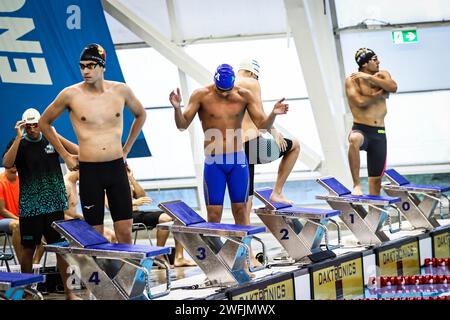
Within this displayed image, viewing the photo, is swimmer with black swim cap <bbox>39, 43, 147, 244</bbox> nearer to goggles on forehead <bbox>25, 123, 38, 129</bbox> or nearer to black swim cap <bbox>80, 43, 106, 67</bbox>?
black swim cap <bbox>80, 43, 106, 67</bbox>

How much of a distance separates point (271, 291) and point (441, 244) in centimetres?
386

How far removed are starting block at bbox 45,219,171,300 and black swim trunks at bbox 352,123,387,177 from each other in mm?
4020

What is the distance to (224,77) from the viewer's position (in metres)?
7.12

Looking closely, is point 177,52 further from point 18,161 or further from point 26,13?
point 18,161

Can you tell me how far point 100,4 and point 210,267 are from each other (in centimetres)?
615

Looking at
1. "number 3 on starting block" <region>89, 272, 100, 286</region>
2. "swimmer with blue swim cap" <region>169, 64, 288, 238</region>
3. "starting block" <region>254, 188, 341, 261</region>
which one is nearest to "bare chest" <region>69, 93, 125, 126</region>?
"swimmer with blue swim cap" <region>169, 64, 288, 238</region>

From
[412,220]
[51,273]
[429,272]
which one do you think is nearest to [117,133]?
[51,273]

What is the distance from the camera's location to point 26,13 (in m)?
11.7

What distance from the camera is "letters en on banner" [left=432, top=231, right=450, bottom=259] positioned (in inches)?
395

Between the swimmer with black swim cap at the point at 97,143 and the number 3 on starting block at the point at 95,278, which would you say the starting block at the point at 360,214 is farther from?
the number 3 on starting block at the point at 95,278

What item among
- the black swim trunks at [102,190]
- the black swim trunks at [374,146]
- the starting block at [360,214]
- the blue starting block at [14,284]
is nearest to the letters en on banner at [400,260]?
the starting block at [360,214]

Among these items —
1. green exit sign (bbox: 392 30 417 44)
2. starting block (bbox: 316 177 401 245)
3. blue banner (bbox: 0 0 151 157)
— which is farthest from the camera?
green exit sign (bbox: 392 30 417 44)

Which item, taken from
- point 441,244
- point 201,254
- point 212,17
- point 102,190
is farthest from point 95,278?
point 212,17

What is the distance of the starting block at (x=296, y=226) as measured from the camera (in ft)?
26.4
